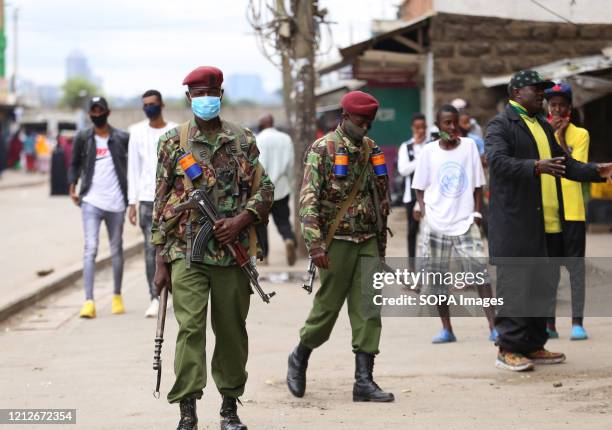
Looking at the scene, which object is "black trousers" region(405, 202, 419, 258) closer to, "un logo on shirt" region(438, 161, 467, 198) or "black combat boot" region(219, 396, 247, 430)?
"un logo on shirt" region(438, 161, 467, 198)

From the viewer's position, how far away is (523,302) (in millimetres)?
7598

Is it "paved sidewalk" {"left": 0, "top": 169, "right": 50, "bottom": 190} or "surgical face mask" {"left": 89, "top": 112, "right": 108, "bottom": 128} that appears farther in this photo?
"paved sidewalk" {"left": 0, "top": 169, "right": 50, "bottom": 190}

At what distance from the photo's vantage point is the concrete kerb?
1116 cm

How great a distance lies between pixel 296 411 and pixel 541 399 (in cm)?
146

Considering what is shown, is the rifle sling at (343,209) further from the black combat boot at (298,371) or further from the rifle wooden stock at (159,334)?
the rifle wooden stock at (159,334)

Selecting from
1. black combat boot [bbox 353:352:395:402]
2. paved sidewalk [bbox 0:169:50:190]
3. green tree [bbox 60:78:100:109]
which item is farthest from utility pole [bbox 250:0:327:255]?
green tree [bbox 60:78:100:109]

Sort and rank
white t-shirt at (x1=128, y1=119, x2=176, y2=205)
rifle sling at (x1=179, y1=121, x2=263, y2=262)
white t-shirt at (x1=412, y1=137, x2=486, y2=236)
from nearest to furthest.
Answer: rifle sling at (x1=179, y1=121, x2=263, y2=262)
white t-shirt at (x1=412, y1=137, x2=486, y2=236)
white t-shirt at (x1=128, y1=119, x2=176, y2=205)

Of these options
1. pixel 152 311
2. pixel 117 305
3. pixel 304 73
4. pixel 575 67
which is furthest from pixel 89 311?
pixel 575 67

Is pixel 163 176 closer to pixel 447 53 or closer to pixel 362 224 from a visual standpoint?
pixel 362 224

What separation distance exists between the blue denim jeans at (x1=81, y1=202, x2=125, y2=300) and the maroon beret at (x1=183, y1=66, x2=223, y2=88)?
16.0ft

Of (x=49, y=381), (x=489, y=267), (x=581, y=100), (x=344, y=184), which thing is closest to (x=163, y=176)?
(x=344, y=184)

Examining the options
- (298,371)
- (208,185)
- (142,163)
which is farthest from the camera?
(142,163)

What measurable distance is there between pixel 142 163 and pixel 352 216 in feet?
12.9

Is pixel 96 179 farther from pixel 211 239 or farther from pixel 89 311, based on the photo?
pixel 211 239
